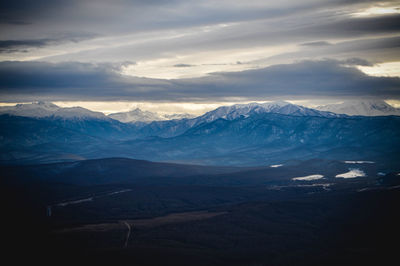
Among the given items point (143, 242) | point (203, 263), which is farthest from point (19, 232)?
point (203, 263)

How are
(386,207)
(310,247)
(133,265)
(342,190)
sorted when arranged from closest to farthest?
(133,265)
(310,247)
(386,207)
(342,190)

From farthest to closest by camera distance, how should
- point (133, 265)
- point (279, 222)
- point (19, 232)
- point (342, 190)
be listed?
point (342, 190)
point (279, 222)
point (19, 232)
point (133, 265)

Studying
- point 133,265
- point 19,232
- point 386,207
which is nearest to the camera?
point 133,265

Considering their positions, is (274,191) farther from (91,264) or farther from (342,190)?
(91,264)

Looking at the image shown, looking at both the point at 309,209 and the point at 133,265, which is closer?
the point at 133,265

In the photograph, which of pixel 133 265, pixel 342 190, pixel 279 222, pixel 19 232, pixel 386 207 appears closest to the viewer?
pixel 133 265

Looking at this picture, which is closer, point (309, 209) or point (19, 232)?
point (19, 232)

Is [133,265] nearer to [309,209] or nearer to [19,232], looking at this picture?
[19,232]

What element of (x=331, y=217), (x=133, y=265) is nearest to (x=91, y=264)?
(x=133, y=265)
